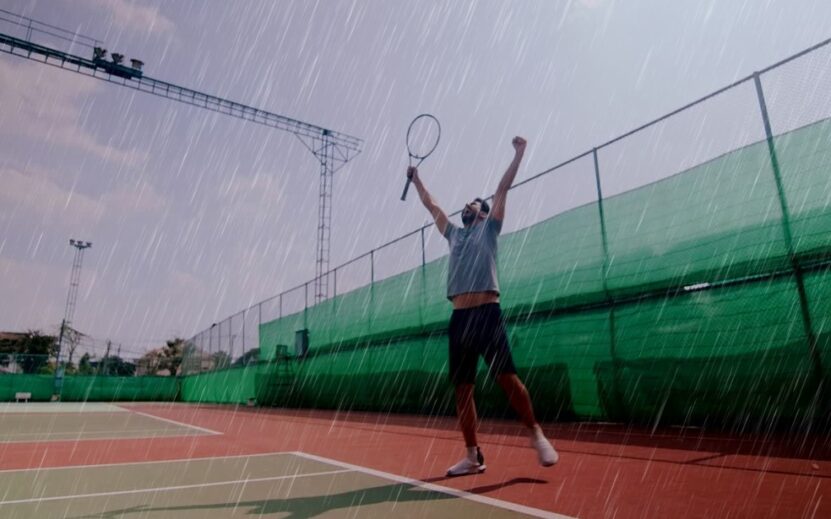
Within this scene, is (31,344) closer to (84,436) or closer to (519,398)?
(84,436)

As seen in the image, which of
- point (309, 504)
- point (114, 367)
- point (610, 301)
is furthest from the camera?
point (114, 367)

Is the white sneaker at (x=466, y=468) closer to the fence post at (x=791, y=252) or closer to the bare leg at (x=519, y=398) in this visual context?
the bare leg at (x=519, y=398)

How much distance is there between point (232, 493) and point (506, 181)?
242cm

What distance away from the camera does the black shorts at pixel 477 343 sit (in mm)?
3236

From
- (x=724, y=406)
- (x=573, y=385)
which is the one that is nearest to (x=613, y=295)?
(x=573, y=385)

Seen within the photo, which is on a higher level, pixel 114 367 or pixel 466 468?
pixel 466 468

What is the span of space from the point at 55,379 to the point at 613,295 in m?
25.9

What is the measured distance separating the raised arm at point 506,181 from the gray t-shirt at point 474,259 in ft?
0.19

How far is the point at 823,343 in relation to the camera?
4.68m

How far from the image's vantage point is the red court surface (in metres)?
2.51

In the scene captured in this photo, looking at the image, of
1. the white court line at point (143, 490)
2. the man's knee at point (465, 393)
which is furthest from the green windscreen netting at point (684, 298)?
the white court line at point (143, 490)

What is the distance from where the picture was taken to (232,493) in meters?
2.88

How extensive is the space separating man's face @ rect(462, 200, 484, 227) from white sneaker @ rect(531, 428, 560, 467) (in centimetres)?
142

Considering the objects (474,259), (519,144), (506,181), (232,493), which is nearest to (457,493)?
(232,493)
